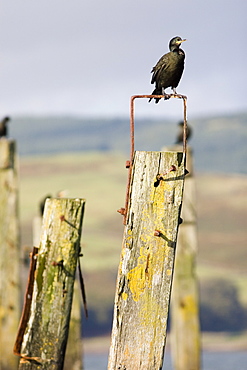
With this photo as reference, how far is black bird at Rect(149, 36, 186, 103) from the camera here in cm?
755

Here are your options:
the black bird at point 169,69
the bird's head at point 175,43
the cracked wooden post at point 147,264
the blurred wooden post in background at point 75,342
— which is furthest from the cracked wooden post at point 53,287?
the blurred wooden post in background at point 75,342

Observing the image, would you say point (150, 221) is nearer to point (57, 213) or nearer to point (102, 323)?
point (57, 213)

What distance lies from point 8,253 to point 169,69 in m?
6.66

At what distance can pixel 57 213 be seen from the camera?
24.5ft

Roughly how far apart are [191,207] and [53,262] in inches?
189

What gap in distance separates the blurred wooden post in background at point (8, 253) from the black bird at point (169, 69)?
5.85 metres

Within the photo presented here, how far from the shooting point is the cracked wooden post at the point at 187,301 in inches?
478

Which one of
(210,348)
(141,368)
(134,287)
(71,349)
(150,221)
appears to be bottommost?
(210,348)

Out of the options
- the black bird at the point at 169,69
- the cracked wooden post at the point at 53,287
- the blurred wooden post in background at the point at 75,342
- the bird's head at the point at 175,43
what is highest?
the bird's head at the point at 175,43

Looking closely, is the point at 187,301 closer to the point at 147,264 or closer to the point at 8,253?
the point at 8,253

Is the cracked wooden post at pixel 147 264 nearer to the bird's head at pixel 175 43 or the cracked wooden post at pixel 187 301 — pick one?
the bird's head at pixel 175 43

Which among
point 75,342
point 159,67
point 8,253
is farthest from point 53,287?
point 8,253

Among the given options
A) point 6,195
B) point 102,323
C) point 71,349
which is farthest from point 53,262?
point 102,323

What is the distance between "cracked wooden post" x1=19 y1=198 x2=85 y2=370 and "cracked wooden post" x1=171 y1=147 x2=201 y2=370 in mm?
4736
